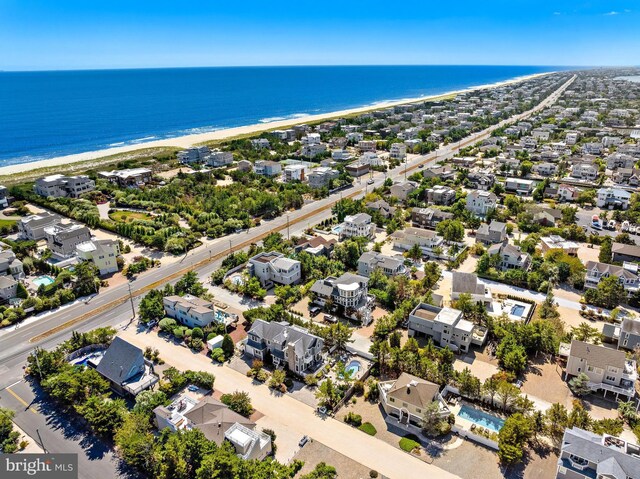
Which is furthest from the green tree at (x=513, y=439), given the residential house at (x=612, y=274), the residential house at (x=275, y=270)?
the residential house at (x=275, y=270)

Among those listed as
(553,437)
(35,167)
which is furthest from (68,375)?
(35,167)

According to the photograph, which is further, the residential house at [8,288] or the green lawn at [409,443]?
the residential house at [8,288]

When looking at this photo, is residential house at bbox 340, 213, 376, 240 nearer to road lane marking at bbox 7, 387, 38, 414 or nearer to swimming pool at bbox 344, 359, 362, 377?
swimming pool at bbox 344, 359, 362, 377

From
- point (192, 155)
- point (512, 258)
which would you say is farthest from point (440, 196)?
point (192, 155)

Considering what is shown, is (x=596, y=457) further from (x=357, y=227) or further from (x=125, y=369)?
(x=357, y=227)

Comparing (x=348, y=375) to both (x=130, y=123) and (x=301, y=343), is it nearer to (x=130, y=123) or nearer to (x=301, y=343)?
(x=301, y=343)

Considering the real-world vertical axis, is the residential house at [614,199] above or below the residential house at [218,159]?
below

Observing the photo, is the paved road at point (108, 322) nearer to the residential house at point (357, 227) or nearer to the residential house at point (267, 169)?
the residential house at point (357, 227)

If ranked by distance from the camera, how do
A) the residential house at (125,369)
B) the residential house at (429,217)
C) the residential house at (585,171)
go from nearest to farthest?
1. the residential house at (125,369)
2. the residential house at (429,217)
3. the residential house at (585,171)
